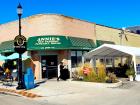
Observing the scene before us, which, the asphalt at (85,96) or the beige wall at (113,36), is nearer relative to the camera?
the asphalt at (85,96)

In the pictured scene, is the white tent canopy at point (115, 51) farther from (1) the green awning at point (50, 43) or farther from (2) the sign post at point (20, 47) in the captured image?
(2) the sign post at point (20, 47)

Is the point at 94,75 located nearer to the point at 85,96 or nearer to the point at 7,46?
the point at 85,96

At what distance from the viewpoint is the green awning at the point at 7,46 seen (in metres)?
29.1

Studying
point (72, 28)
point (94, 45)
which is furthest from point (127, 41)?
point (72, 28)

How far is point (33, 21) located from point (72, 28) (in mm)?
3662

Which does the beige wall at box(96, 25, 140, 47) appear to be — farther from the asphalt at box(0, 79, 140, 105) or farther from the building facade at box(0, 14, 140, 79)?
the asphalt at box(0, 79, 140, 105)

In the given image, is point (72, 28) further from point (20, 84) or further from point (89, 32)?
point (20, 84)

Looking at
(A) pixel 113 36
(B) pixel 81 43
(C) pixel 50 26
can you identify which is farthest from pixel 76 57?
(A) pixel 113 36

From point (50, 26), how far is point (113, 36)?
13.4m

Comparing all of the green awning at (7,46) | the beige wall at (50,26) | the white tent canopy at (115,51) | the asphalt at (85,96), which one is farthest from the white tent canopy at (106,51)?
the green awning at (7,46)

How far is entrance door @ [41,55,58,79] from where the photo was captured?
89.7 feet

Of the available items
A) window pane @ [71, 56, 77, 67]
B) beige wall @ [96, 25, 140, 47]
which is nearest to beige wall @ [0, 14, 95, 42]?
window pane @ [71, 56, 77, 67]

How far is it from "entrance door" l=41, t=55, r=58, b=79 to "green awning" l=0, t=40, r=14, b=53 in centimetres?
353

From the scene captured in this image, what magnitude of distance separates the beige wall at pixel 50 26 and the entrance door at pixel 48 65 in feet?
7.53
